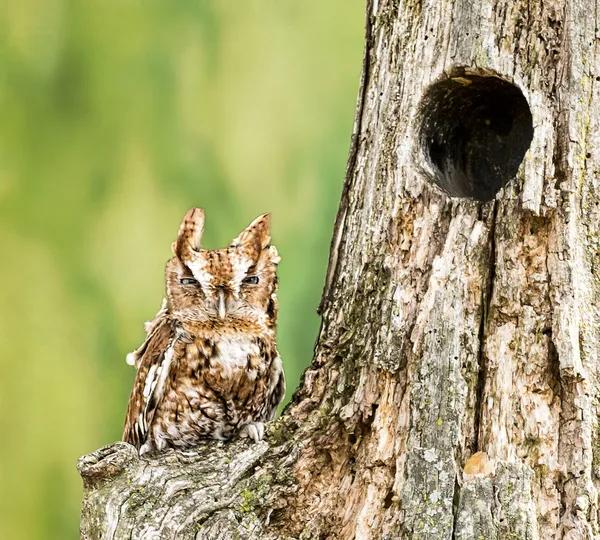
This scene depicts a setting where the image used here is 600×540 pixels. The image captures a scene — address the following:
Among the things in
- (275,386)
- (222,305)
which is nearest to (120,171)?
(222,305)

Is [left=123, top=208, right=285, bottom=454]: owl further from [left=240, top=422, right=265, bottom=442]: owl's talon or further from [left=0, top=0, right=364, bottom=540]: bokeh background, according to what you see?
[left=0, top=0, right=364, bottom=540]: bokeh background

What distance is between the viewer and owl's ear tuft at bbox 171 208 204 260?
205 cm

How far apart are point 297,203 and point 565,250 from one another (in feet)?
4.16

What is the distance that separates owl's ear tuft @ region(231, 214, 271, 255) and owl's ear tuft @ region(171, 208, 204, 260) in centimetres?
11

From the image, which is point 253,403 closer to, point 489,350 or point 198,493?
point 198,493

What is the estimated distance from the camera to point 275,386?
2.17 meters

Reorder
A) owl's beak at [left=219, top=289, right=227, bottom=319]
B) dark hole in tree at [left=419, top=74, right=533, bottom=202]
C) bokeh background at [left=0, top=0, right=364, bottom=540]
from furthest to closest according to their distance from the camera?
bokeh background at [left=0, top=0, right=364, bottom=540] → owl's beak at [left=219, top=289, right=227, bottom=319] → dark hole in tree at [left=419, top=74, right=533, bottom=202]

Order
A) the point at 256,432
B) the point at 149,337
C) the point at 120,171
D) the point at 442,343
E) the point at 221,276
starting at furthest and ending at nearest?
the point at 120,171
the point at 149,337
the point at 221,276
the point at 256,432
the point at 442,343

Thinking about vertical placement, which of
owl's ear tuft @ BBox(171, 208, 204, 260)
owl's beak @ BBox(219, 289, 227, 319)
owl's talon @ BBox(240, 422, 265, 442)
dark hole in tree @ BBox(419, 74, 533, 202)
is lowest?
owl's talon @ BBox(240, 422, 265, 442)

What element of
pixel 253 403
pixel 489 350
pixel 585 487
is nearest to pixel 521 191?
pixel 489 350

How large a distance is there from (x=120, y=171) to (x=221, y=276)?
94 cm

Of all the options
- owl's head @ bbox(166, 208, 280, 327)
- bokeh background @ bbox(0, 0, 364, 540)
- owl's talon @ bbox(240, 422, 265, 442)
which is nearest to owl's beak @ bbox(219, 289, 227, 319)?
owl's head @ bbox(166, 208, 280, 327)

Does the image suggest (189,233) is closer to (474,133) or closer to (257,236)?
(257,236)

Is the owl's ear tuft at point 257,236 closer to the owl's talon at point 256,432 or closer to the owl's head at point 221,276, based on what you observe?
the owl's head at point 221,276
